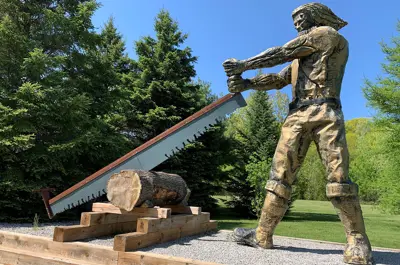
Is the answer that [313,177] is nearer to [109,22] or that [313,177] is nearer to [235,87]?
[109,22]

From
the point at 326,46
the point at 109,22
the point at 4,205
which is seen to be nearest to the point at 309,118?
the point at 326,46

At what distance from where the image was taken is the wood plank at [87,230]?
463cm

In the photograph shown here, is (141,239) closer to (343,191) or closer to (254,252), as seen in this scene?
Answer: (254,252)

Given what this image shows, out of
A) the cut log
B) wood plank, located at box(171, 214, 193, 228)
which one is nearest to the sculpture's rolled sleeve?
the cut log

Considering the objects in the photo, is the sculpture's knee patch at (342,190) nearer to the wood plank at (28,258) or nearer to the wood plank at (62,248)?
the wood plank at (62,248)

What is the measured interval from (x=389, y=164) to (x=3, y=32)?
45.3 ft

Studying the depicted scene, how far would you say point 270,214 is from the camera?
461 cm

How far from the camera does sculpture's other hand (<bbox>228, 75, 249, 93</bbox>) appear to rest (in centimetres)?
492

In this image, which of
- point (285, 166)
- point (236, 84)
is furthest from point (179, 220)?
point (236, 84)

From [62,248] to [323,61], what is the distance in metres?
4.45

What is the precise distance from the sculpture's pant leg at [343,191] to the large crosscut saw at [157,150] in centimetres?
142

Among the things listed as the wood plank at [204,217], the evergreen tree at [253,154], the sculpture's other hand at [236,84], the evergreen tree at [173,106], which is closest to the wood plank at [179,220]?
the wood plank at [204,217]

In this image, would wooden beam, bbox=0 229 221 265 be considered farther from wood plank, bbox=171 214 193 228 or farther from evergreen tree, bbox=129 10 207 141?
evergreen tree, bbox=129 10 207 141

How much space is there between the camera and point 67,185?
918 centimetres
